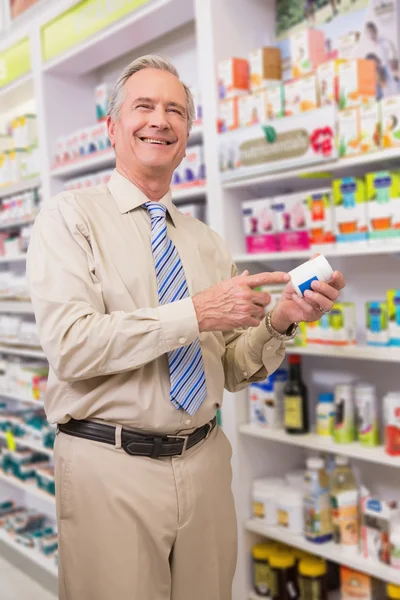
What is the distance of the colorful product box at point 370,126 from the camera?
243 cm

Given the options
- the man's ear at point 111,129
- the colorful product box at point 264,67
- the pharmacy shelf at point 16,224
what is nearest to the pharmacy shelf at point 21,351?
the pharmacy shelf at point 16,224

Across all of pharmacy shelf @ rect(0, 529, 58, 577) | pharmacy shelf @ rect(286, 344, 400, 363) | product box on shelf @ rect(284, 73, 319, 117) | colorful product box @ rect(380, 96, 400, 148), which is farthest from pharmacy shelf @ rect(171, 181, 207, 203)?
pharmacy shelf @ rect(0, 529, 58, 577)

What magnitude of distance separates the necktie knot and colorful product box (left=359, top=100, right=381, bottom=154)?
2.94 feet

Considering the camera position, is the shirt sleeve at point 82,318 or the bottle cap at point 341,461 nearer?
the shirt sleeve at point 82,318

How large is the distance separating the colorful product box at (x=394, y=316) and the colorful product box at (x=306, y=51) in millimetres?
944

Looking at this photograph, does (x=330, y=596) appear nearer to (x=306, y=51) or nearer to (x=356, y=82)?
(x=356, y=82)

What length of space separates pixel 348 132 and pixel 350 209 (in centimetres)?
28

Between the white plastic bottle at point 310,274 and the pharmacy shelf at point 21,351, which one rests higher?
the white plastic bottle at point 310,274

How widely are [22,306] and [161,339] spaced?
9.49 feet

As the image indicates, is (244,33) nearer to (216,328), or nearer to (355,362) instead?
(355,362)

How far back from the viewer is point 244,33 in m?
3.12

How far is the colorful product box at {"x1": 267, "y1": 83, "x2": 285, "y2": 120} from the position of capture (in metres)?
2.76

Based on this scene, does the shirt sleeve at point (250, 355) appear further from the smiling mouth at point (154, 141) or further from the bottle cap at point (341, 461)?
the bottle cap at point (341, 461)

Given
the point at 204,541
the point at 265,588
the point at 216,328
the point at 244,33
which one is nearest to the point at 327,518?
the point at 265,588
